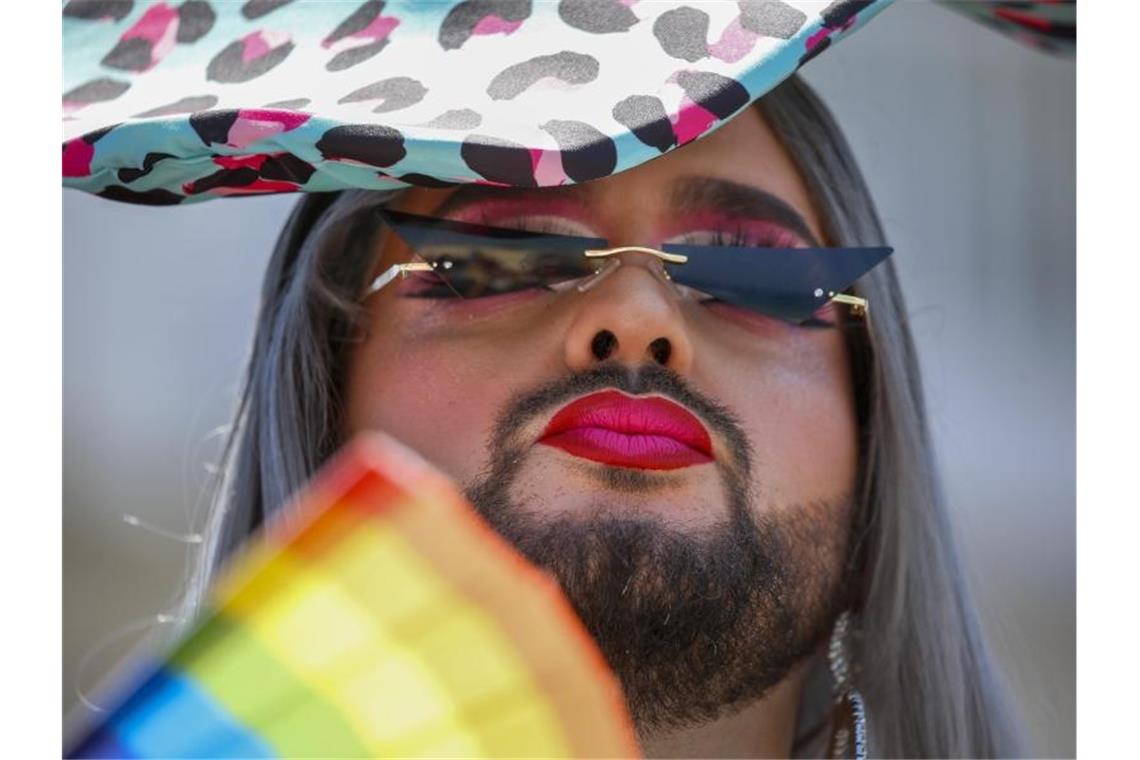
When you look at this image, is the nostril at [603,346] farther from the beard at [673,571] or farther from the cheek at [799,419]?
the cheek at [799,419]

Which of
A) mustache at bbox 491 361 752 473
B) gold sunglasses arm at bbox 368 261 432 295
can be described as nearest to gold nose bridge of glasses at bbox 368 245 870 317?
gold sunglasses arm at bbox 368 261 432 295

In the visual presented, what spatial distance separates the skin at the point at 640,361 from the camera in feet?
4.66

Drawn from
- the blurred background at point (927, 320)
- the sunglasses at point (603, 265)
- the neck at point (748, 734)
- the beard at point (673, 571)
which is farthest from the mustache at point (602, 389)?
the blurred background at point (927, 320)

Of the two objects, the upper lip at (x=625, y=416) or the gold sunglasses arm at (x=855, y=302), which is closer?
the upper lip at (x=625, y=416)

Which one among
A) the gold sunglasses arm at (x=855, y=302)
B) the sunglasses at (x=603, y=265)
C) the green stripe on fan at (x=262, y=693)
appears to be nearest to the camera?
the green stripe on fan at (x=262, y=693)

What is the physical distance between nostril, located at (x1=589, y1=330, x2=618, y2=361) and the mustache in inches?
0.4

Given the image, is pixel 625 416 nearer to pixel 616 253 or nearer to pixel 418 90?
pixel 616 253

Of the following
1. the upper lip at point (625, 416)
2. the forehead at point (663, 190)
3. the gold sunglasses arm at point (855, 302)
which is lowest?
the gold sunglasses arm at point (855, 302)

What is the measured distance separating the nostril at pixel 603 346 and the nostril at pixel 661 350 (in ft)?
0.14

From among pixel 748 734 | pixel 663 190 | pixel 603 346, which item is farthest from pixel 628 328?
pixel 748 734

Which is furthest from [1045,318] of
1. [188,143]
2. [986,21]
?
[188,143]

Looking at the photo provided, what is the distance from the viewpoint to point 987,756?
1.85 meters

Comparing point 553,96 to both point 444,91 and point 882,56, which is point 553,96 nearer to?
point 444,91

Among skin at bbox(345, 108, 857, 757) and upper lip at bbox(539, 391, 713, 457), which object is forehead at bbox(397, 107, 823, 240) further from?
upper lip at bbox(539, 391, 713, 457)
